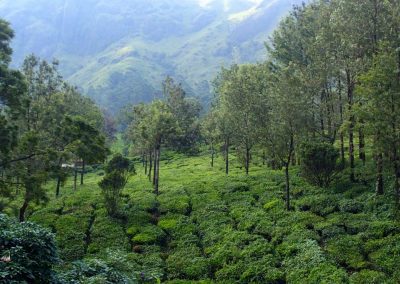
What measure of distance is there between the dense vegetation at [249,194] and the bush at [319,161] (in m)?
0.10

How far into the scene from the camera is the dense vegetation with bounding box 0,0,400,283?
78.8 ft

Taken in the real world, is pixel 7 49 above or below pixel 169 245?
above

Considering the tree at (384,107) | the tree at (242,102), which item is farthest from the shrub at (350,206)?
the tree at (242,102)

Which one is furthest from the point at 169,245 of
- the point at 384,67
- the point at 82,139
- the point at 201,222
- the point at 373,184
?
the point at 384,67

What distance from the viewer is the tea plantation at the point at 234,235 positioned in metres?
23.5

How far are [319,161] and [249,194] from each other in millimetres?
7365

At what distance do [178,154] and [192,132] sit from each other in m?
6.90

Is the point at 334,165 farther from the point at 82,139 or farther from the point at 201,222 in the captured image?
the point at 82,139

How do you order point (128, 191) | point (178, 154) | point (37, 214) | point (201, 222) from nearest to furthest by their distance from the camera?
point (201, 222), point (37, 214), point (128, 191), point (178, 154)

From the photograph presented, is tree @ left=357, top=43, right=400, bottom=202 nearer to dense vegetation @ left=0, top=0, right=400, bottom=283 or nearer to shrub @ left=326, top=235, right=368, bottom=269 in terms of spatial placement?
dense vegetation @ left=0, top=0, right=400, bottom=283

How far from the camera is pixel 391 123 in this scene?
2762cm

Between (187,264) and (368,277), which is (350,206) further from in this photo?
(187,264)

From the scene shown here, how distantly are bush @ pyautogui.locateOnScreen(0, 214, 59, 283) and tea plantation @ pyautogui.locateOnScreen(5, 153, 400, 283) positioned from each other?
133 centimetres

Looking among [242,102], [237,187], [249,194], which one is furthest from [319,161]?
[242,102]
